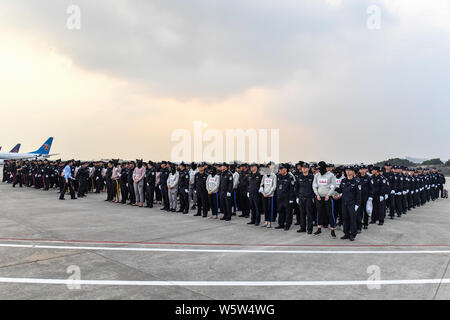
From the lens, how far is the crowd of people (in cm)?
833

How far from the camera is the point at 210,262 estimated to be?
5.62 metres

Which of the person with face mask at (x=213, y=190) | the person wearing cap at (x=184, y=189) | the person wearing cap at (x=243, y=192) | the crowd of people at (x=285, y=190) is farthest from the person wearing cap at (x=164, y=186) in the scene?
the person wearing cap at (x=243, y=192)

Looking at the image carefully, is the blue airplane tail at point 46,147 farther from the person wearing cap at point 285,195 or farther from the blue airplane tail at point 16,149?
the person wearing cap at point 285,195

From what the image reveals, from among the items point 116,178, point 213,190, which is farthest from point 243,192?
point 116,178

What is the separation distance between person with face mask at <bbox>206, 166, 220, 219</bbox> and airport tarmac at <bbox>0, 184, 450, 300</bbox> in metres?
1.34

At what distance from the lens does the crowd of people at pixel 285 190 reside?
8328 millimetres

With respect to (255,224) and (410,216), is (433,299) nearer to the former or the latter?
(255,224)

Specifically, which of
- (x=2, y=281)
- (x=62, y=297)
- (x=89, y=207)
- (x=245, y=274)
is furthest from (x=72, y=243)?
(x=89, y=207)

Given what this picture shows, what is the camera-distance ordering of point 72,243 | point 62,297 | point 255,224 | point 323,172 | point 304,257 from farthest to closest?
point 255,224 < point 323,172 < point 72,243 < point 304,257 < point 62,297

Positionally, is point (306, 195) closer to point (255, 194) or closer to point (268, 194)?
point (268, 194)

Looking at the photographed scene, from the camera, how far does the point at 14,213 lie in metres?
11.0

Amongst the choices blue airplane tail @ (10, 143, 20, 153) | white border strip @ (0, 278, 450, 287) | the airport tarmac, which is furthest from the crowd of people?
blue airplane tail @ (10, 143, 20, 153)

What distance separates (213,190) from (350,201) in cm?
496

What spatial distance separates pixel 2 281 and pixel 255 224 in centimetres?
702
